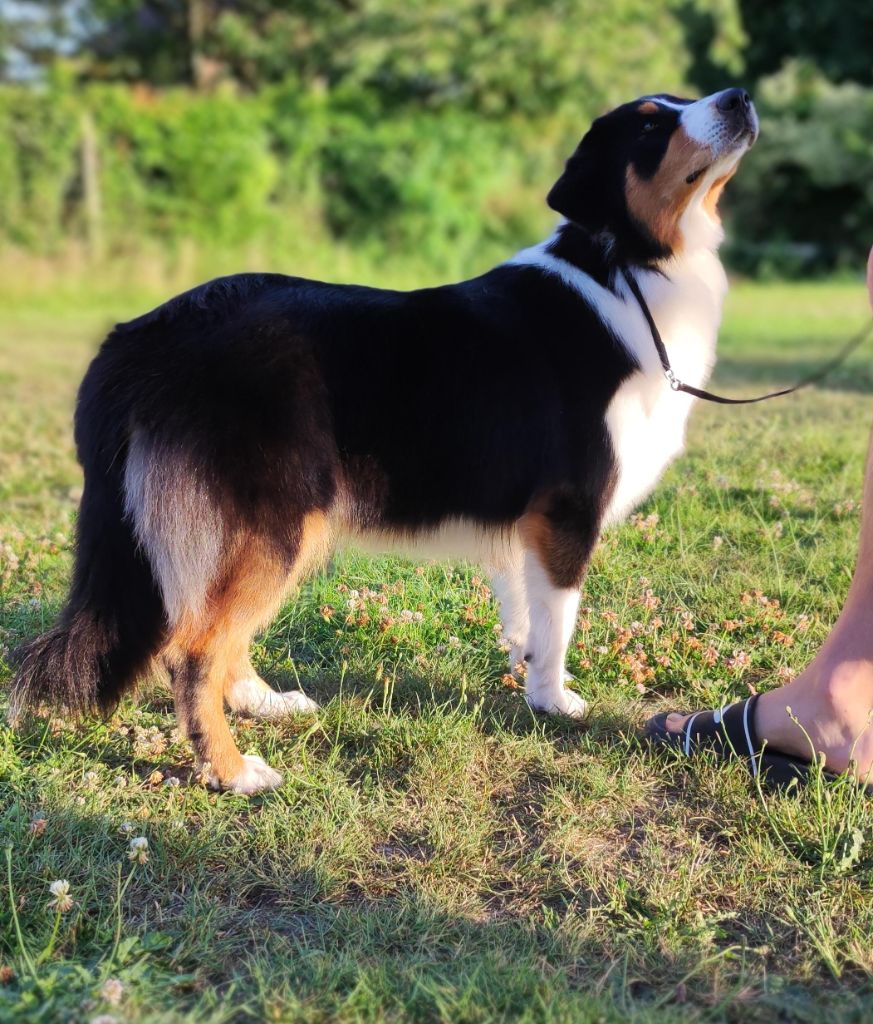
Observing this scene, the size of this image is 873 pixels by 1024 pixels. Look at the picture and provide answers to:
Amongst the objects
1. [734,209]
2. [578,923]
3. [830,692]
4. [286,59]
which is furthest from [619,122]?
[734,209]

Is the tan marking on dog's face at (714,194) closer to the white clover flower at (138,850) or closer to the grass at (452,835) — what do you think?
the grass at (452,835)

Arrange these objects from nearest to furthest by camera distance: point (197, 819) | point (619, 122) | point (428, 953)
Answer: point (428, 953), point (197, 819), point (619, 122)

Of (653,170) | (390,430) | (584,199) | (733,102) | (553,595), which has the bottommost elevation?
(553,595)

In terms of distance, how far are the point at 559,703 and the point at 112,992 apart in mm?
1567

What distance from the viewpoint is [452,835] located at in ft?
8.33

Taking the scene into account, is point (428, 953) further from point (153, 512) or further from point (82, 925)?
point (153, 512)

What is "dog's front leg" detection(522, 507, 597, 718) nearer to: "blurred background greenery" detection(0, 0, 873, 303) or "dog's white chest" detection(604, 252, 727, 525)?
"dog's white chest" detection(604, 252, 727, 525)

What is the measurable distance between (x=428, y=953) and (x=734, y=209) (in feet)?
74.8

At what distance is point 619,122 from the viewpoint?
321 centimetres

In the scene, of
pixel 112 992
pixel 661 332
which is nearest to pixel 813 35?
pixel 661 332

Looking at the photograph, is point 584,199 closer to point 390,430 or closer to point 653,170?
point 653,170

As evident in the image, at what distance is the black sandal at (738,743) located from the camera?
2715 mm

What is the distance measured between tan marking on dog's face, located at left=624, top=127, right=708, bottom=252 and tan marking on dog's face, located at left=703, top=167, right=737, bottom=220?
125 mm

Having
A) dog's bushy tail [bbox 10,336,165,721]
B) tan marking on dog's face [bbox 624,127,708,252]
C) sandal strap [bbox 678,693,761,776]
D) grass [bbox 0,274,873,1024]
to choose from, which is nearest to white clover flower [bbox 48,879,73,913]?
grass [bbox 0,274,873,1024]
